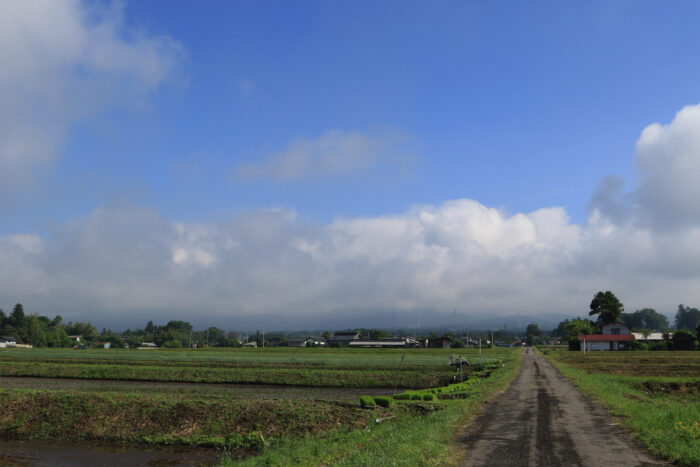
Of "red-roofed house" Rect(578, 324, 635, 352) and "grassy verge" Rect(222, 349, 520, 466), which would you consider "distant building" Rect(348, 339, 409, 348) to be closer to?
"red-roofed house" Rect(578, 324, 635, 352)

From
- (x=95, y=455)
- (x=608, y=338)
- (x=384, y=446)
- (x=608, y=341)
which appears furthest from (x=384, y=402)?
(x=608, y=341)

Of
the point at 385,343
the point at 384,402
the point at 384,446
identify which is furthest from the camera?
the point at 385,343

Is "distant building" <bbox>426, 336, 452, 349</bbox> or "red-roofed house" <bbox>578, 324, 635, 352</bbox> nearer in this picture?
"red-roofed house" <bbox>578, 324, 635, 352</bbox>

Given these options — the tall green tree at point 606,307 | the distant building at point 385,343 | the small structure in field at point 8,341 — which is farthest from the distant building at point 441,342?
the small structure in field at point 8,341

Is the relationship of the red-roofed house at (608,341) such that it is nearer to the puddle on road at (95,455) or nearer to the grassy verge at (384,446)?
the grassy verge at (384,446)

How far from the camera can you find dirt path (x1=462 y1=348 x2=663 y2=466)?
52.3ft

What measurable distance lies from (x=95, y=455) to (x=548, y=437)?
21318mm

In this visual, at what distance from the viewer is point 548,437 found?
19250 millimetres

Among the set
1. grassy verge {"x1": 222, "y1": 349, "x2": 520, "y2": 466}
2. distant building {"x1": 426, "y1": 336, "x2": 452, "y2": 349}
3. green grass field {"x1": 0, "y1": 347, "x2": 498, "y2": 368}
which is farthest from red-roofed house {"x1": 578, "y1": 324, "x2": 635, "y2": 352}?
grassy verge {"x1": 222, "y1": 349, "x2": 520, "y2": 466}

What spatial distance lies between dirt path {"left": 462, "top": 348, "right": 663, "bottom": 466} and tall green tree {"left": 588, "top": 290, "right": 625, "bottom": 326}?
138364 mm

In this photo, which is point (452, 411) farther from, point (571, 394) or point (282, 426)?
point (571, 394)

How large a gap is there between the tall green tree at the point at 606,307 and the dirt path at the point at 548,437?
138 m

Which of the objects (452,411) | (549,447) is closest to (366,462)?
(549,447)

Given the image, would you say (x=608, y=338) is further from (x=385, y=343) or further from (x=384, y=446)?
(x=384, y=446)
